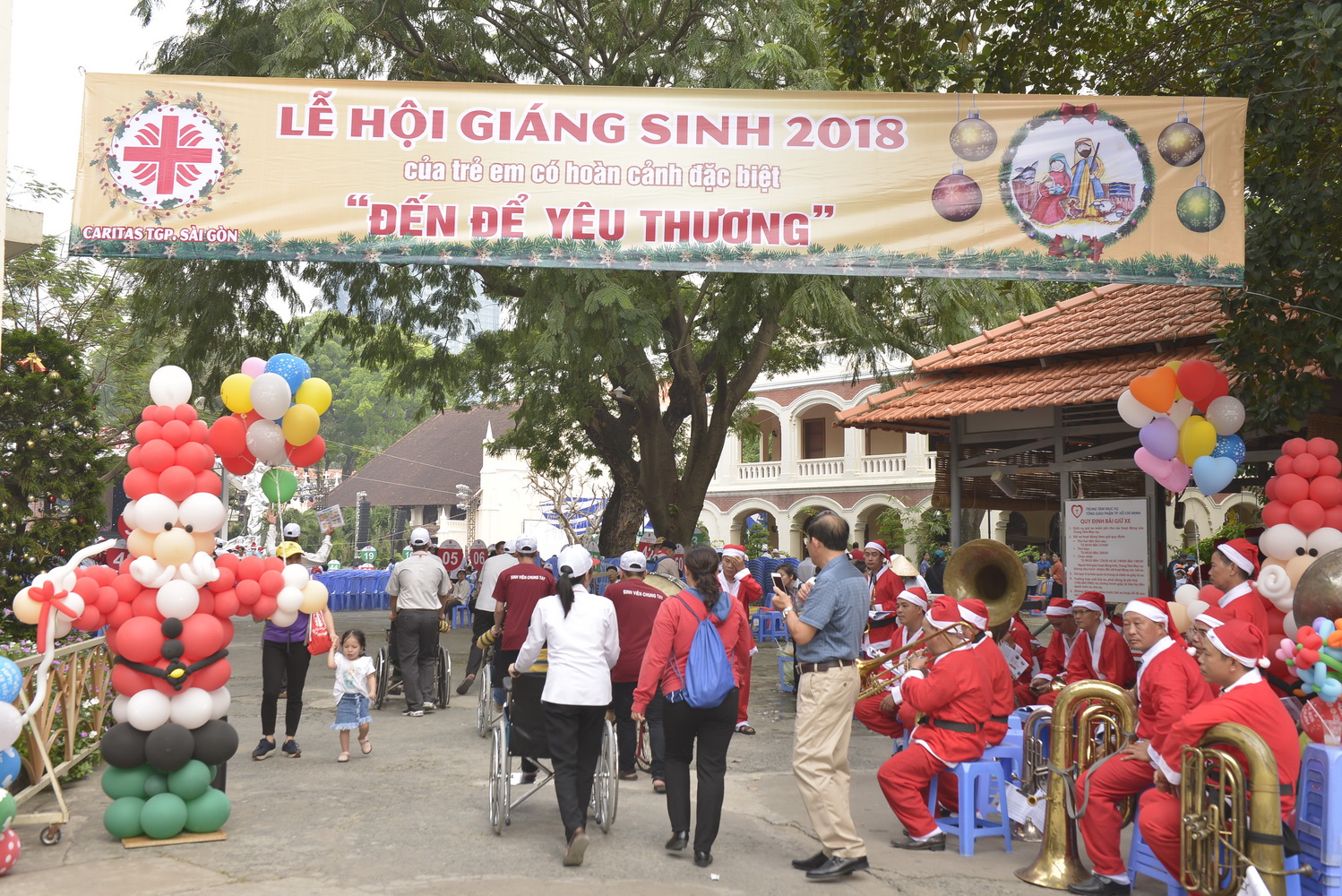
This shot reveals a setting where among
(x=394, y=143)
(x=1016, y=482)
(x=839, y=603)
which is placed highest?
(x=394, y=143)

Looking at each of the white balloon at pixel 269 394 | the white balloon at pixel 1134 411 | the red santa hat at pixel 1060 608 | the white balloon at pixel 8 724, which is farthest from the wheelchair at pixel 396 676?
the white balloon at pixel 1134 411

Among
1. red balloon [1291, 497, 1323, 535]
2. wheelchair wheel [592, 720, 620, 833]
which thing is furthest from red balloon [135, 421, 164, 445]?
red balloon [1291, 497, 1323, 535]

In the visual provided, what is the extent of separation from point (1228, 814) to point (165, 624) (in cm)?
553

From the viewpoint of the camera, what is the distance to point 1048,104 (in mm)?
7148

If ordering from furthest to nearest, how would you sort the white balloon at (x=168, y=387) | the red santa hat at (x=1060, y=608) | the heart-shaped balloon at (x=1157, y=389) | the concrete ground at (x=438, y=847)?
the red santa hat at (x=1060, y=608) < the heart-shaped balloon at (x=1157, y=389) < the white balloon at (x=168, y=387) < the concrete ground at (x=438, y=847)

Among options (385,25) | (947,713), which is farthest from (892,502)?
(947,713)

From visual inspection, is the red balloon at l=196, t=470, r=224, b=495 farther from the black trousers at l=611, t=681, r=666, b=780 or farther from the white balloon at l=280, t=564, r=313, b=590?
the black trousers at l=611, t=681, r=666, b=780

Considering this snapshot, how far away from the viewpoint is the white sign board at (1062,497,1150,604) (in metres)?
9.73

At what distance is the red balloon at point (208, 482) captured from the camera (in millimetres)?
6688

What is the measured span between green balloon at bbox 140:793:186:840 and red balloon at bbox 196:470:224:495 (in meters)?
1.74

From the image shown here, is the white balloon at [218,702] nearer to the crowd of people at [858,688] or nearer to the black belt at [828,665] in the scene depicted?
the crowd of people at [858,688]

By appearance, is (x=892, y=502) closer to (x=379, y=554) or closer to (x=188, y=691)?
(x=379, y=554)

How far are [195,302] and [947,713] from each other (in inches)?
460

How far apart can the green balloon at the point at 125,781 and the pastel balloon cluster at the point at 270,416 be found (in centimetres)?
181
